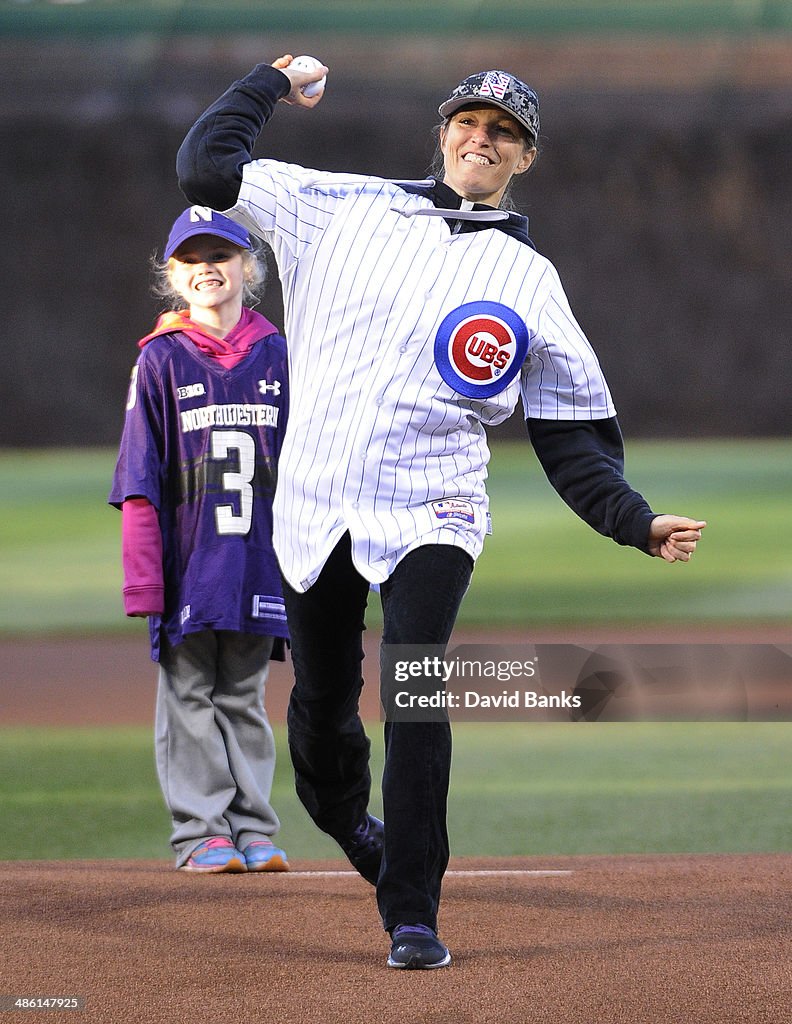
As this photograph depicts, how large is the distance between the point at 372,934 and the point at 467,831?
1.86 metres

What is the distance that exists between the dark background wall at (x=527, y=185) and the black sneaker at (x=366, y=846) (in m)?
16.9

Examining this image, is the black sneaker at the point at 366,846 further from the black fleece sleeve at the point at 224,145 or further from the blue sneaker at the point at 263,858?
the black fleece sleeve at the point at 224,145

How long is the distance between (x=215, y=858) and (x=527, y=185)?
17.2 meters

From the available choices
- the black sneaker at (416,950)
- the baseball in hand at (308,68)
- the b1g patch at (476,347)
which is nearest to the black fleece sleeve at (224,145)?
the baseball in hand at (308,68)

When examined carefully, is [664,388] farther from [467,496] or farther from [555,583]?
[467,496]

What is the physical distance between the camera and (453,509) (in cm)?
263

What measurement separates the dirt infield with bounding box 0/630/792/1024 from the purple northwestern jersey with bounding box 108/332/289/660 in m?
0.72

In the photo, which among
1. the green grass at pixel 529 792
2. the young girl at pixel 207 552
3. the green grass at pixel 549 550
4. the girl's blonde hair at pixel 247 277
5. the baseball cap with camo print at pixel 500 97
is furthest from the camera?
the green grass at pixel 549 550

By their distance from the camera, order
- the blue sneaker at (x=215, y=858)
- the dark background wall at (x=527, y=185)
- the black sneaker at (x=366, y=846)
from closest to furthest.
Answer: the black sneaker at (x=366, y=846) → the blue sneaker at (x=215, y=858) → the dark background wall at (x=527, y=185)

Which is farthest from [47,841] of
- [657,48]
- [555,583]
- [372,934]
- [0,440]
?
[657,48]

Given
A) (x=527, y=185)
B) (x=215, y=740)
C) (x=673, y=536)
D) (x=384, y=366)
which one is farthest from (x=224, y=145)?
(x=527, y=185)

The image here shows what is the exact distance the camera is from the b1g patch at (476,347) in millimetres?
2621

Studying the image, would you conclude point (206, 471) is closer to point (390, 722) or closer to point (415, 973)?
point (390, 722)

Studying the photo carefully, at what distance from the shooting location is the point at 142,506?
370 centimetres
